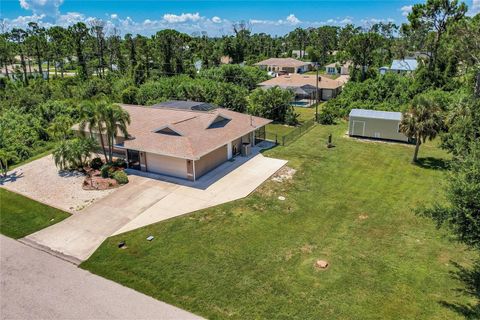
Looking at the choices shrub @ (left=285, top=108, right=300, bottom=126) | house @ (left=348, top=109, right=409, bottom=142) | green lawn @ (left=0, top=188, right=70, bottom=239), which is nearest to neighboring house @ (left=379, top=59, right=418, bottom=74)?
shrub @ (left=285, top=108, right=300, bottom=126)

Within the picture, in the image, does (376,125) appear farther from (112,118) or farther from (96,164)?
(96,164)

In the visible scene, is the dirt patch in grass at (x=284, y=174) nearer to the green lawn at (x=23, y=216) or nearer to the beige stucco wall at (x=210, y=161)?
the beige stucco wall at (x=210, y=161)

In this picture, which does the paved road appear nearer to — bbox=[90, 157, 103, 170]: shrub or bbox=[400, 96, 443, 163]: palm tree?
bbox=[90, 157, 103, 170]: shrub

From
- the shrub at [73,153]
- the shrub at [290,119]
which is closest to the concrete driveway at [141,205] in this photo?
the shrub at [73,153]

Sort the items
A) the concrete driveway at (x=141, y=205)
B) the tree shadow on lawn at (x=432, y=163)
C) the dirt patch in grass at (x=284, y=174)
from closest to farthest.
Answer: the concrete driveway at (x=141, y=205) < the dirt patch in grass at (x=284, y=174) < the tree shadow on lawn at (x=432, y=163)

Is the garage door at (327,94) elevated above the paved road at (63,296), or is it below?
above
